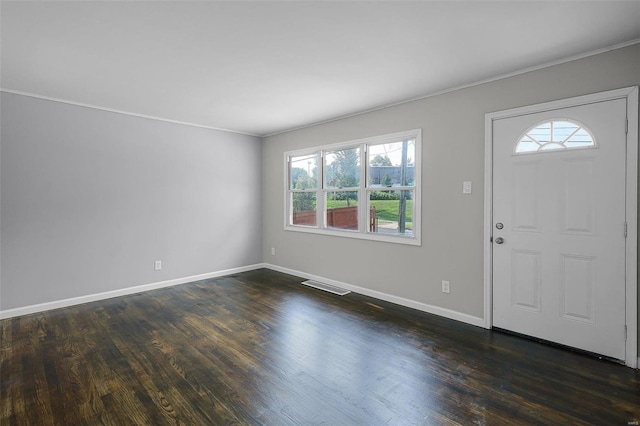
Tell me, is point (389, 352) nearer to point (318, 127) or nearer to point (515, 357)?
point (515, 357)

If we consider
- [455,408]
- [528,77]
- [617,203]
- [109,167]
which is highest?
[528,77]

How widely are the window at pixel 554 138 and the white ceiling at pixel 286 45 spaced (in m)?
0.57

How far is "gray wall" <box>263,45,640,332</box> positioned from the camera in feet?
8.80

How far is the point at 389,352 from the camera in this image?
2719mm

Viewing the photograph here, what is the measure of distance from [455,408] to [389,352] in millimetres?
771

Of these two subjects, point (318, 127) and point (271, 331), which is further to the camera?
point (318, 127)

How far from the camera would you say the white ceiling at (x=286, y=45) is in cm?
203

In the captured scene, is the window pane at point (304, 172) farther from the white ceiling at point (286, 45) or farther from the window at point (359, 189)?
the white ceiling at point (286, 45)

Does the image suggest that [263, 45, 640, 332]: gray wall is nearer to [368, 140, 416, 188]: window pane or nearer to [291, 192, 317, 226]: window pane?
[368, 140, 416, 188]: window pane

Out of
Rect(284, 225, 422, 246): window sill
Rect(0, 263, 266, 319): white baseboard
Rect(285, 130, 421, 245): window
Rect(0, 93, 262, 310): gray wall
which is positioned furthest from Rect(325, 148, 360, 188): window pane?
Rect(0, 263, 266, 319): white baseboard

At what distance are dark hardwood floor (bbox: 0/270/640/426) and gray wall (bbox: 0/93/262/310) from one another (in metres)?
0.64

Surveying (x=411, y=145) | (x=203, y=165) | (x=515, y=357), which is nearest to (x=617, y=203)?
(x=515, y=357)

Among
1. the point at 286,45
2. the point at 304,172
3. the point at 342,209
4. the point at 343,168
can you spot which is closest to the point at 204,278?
the point at 304,172

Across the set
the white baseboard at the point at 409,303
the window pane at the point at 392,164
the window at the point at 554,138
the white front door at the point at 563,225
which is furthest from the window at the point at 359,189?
the window at the point at 554,138
